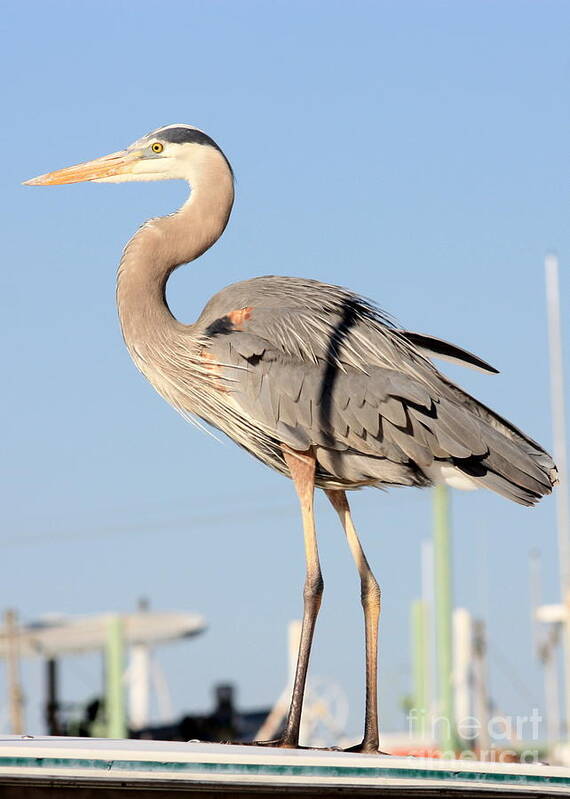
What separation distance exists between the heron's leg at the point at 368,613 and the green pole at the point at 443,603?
14693 millimetres

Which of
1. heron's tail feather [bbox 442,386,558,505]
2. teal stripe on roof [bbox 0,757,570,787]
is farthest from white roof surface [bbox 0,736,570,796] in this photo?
heron's tail feather [bbox 442,386,558,505]

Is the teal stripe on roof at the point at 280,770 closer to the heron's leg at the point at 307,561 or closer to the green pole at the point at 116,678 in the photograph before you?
the heron's leg at the point at 307,561

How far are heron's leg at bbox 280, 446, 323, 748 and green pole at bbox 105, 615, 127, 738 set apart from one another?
74.4 feet

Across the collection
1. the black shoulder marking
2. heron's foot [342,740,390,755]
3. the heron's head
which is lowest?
heron's foot [342,740,390,755]

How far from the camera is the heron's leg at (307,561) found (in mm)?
8672

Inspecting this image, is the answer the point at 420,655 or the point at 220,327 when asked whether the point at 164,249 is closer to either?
the point at 220,327

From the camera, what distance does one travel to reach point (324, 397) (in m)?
9.02

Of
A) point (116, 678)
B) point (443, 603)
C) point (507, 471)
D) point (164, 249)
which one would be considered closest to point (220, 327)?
point (164, 249)

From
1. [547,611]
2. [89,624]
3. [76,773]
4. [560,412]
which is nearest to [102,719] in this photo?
[89,624]

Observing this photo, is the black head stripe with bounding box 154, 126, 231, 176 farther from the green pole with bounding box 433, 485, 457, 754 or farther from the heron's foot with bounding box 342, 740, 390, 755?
Answer: the green pole with bounding box 433, 485, 457, 754

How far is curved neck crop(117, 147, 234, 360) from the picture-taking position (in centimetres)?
960

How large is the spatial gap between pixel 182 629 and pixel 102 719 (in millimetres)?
3091

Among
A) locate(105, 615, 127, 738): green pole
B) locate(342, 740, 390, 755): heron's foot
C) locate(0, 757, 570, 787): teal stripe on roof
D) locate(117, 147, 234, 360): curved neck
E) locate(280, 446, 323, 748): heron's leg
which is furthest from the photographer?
locate(105, 615, 127, 738): green pole

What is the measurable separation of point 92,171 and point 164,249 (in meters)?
1.05
